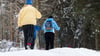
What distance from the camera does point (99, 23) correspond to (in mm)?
22125

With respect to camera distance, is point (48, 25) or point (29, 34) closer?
point (29, 34)

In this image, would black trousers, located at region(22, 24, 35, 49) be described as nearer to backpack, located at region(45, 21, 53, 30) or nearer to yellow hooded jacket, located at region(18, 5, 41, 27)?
yellow hooded jacket, located at region(18, 5, 41, 27)

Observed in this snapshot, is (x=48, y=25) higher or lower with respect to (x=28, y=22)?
lower

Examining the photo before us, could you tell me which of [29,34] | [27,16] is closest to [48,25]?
[27,16]

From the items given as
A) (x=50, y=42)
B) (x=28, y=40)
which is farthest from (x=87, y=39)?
(x=28, y=40)

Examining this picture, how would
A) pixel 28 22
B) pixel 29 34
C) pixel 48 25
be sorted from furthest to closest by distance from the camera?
pixel 48 25, pixel 28 22, pixel 29 34

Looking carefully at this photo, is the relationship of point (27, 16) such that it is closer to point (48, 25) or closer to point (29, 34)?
point (29, 34)

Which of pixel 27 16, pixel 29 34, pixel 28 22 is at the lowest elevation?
pixel 29 34

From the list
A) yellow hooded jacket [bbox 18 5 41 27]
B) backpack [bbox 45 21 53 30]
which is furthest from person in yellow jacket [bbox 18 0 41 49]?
backpack [bbox 45 21 53 30]

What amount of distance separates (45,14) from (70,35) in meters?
3.77

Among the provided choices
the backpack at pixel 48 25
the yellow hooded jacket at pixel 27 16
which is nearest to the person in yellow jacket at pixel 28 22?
the yellow hooded jacket at pixel 27 16

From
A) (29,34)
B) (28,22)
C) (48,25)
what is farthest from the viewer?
(48,25)

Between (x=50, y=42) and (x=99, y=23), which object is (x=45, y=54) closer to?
(x=50, y=42)

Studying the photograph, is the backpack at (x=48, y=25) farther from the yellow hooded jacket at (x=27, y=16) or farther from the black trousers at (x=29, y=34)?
the black trousers at (x=29, y=34)
